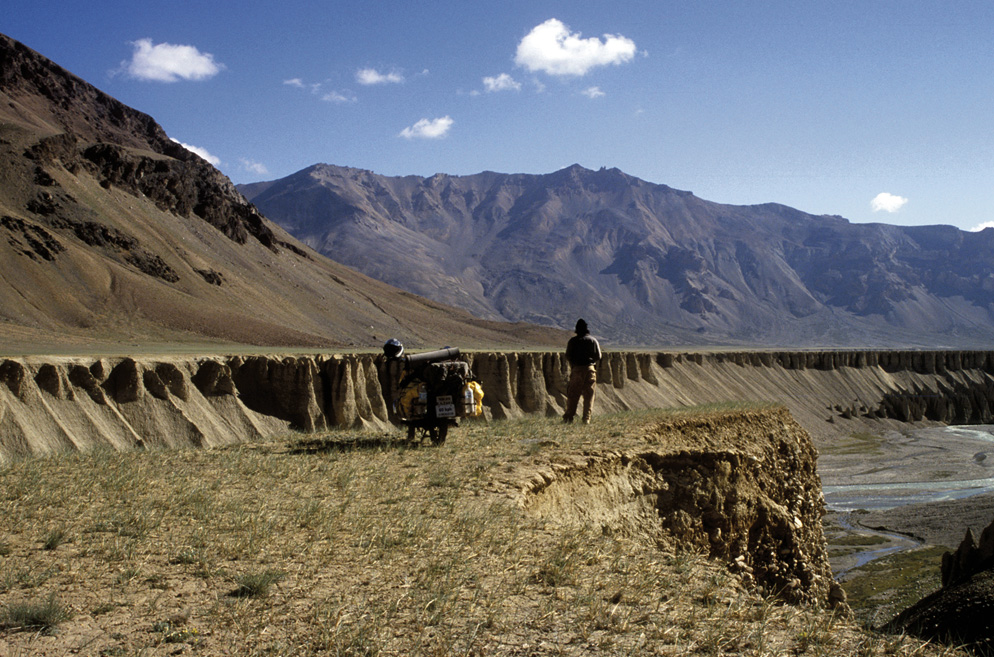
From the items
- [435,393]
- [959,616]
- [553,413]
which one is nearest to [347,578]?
[959,616]

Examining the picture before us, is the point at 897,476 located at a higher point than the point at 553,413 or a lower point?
lower

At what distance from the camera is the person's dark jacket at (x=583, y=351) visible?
1332 cm

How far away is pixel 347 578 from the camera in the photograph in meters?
5.46

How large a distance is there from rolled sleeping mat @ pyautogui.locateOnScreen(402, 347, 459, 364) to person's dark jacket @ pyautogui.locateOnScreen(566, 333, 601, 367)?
8.52ft

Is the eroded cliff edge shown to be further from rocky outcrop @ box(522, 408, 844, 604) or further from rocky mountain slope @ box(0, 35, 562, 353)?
rocky mountain slope @ box(0, 35, 562, 353)

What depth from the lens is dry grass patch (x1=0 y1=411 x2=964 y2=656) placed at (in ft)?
14.8

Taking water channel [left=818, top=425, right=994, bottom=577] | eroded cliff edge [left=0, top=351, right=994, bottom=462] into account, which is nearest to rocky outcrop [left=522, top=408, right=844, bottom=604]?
water channel [left=818, top=425, right=994, bottom=577]

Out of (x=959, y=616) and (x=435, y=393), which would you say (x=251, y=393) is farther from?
(x=959, y=616)

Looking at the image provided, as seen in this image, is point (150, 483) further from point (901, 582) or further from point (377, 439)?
point (901, 582)

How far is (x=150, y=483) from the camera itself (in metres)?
8.16

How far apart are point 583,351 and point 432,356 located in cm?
324

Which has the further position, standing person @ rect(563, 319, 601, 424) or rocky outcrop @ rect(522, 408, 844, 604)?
standing person @ rect(563, 319, 601, 424)

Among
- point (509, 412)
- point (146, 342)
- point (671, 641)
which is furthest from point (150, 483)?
point (146, 342)

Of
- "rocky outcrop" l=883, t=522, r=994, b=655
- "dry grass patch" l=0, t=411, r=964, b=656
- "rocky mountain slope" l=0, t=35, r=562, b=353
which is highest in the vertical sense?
"rocky mountain slope" l=0, t=35, r=562, b=353
